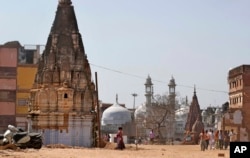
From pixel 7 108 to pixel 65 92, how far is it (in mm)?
22933

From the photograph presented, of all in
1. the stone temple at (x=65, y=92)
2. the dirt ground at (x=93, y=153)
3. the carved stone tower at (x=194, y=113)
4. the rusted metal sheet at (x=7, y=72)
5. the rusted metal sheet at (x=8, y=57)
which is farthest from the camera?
the carved stone tower at (x=194, y=113)

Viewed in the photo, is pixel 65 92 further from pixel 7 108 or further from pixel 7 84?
pixel 7 108

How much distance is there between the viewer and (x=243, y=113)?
49938 millimetres

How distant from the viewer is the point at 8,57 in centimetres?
5500

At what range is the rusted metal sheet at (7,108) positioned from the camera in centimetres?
5538

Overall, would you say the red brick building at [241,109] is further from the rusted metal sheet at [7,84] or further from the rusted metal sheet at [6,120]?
the rusted metal sheet at [7,84]

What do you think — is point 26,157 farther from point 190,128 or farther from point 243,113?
point 190,128

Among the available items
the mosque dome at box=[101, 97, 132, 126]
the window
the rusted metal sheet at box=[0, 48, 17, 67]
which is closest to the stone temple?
the rusted metal sheet at box=[0, 48, 17, 67]

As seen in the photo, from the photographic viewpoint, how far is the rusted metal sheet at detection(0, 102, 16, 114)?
55375mm

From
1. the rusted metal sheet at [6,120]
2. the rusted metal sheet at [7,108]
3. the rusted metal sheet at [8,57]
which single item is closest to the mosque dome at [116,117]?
the rusted metal sheet at [7,108]

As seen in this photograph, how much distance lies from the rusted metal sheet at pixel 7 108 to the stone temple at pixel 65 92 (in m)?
20.6

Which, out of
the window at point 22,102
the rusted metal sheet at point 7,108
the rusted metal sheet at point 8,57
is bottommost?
the rusted metal sheet at point 7,108

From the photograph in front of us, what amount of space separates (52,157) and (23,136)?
18.9 ft

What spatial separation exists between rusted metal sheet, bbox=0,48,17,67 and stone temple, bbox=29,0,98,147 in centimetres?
1955
